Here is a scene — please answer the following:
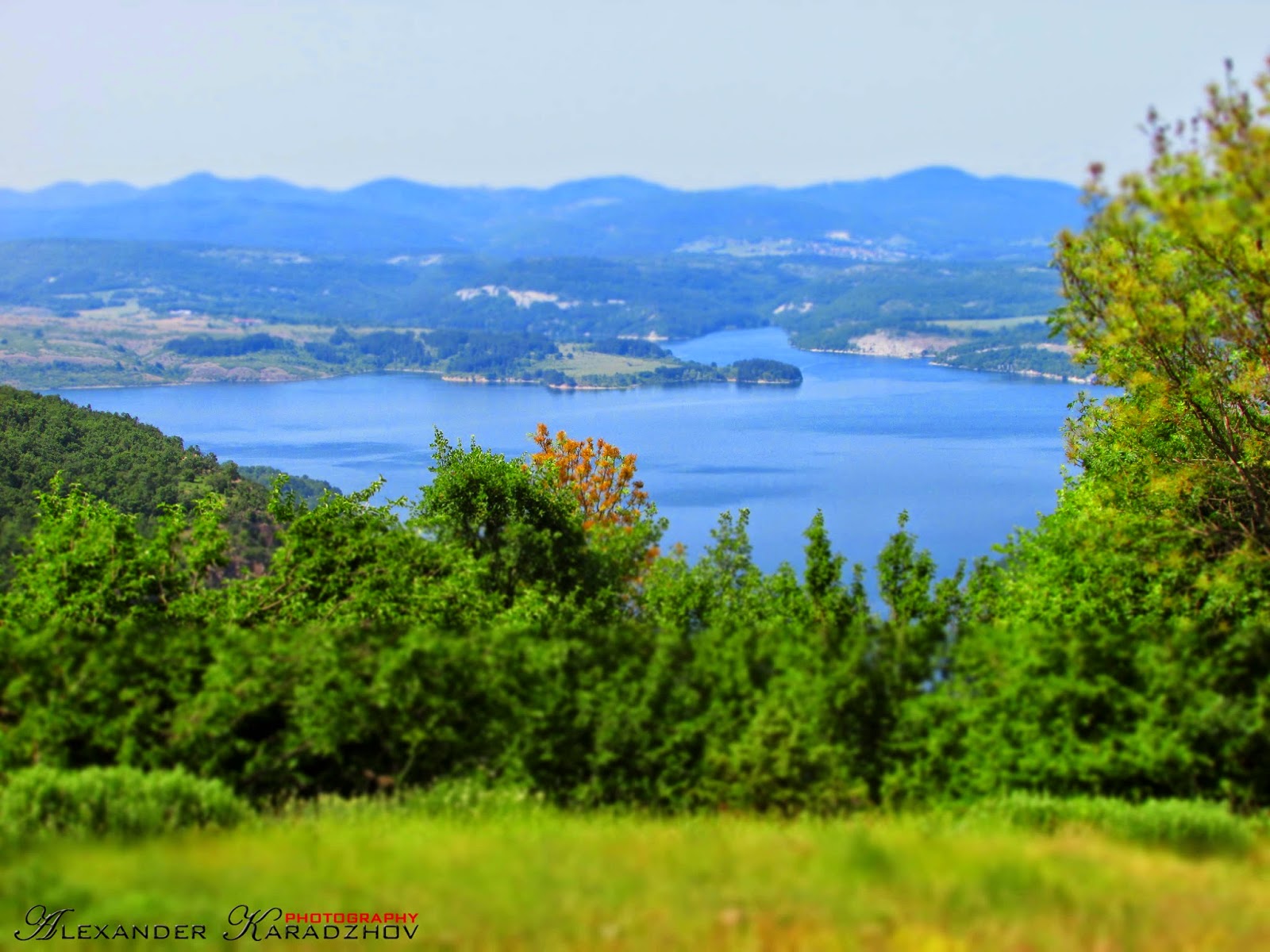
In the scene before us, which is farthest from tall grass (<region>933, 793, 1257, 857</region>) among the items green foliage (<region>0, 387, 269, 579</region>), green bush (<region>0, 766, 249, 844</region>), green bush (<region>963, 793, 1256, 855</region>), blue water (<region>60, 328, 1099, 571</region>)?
blue water (<region>60, 328, 1099, 571</region>)

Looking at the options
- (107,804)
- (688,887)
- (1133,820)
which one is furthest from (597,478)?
(688,887)

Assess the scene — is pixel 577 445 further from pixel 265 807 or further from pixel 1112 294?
pixel 265 807

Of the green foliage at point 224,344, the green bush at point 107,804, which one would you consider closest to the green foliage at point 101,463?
the green bush at point 107,804

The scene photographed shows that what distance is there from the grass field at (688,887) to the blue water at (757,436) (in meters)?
32.8

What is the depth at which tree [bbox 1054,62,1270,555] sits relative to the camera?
9852 millimetres

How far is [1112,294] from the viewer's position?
11.5 m

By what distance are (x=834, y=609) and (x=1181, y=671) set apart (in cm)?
677

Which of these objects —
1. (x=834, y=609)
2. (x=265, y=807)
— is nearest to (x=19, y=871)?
(x=265, y=807)

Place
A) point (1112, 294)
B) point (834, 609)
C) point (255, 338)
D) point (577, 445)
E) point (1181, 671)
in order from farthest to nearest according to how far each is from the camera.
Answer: point (255, 338) → point (577, 445) → point (834, 609) → point (1112, 294) → point (1181, 671)

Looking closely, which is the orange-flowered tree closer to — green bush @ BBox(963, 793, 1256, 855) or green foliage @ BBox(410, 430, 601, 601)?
green foliage @ BBox(410, 430, 601, 601)

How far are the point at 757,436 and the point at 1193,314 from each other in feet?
252

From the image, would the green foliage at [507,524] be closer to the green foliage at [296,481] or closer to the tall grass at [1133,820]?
the tall grass at [1133,820]

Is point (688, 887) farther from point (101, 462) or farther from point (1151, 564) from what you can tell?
point (101, 462)

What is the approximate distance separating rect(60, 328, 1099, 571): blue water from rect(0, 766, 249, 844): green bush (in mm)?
32703
